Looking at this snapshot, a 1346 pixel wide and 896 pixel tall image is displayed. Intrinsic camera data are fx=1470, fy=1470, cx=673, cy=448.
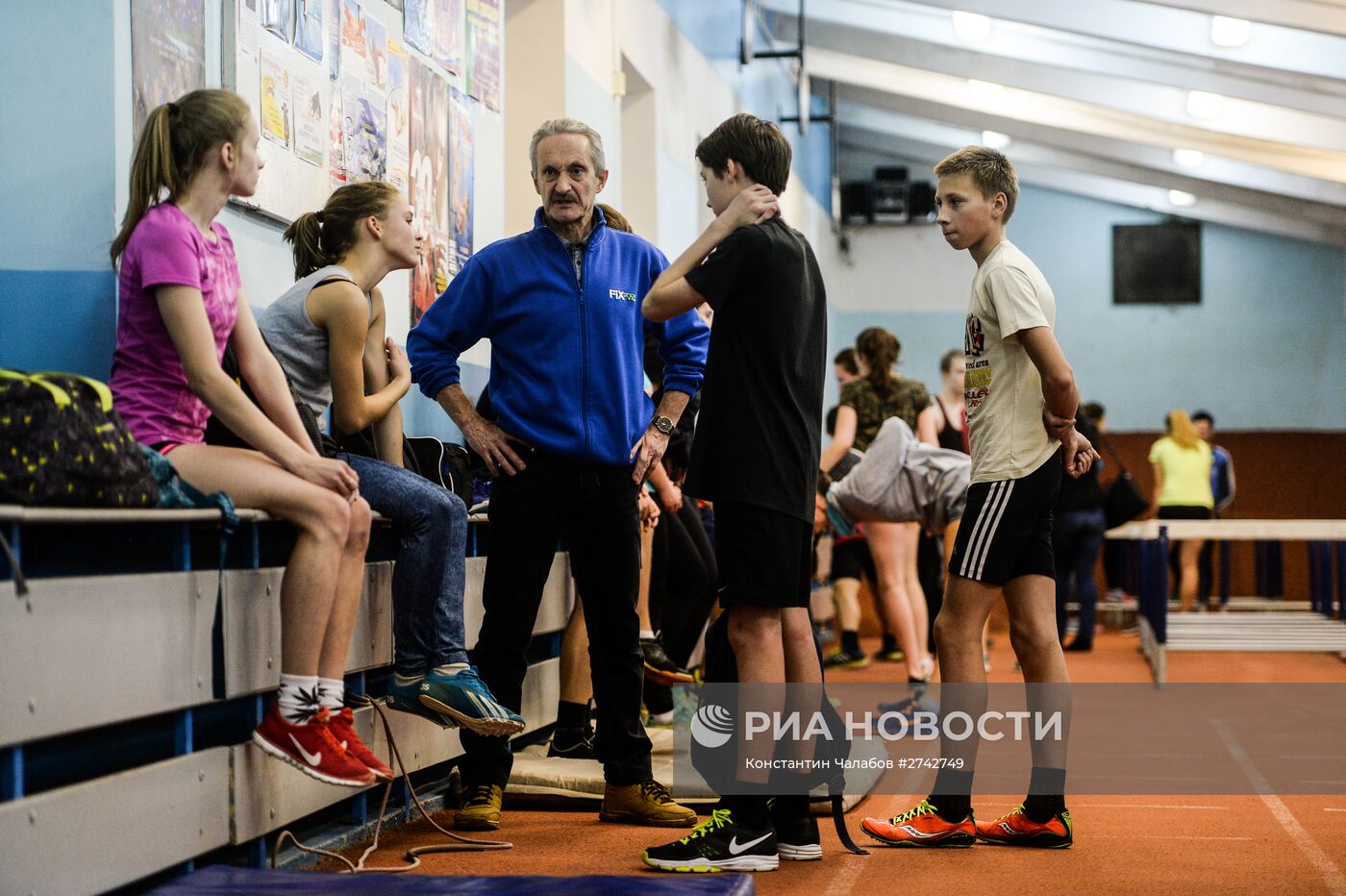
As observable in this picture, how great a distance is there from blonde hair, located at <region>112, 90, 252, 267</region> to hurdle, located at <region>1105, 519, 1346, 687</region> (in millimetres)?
5776

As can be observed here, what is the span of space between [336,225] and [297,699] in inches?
50.6

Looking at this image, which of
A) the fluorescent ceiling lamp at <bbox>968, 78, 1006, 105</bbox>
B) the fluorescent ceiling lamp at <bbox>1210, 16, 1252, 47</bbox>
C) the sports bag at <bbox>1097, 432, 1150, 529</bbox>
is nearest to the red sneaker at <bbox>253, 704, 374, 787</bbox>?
the sports bag at <bbox>1097, 432, 1150, 529</bbox>

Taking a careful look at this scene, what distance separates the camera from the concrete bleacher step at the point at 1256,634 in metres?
7.77

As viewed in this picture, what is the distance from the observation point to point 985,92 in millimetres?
15484

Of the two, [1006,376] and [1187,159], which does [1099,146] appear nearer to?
[1187,159]

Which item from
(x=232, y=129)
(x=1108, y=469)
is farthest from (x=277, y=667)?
(x=1108, y=469)

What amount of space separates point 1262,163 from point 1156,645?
8.09 m

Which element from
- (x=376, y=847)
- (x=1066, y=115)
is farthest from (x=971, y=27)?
(x=376, y=847)

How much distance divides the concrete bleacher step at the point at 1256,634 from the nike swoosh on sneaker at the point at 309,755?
18.3 feet

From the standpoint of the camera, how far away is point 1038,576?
3502mm

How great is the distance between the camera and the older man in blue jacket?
3703mm

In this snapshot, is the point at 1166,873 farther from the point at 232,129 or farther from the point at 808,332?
the point at 232,129

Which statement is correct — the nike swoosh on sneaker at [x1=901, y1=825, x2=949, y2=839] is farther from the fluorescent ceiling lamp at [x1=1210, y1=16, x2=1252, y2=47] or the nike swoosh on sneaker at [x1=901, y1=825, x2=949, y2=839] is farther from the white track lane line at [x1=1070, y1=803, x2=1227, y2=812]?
the fluorescent ceiling lamp at [x1=1210, y1=16, x2=1252, y2=47]

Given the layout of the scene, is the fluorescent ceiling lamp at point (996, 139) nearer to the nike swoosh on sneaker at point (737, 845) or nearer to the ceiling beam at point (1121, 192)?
the ceiling beam at point (1121, 192)
